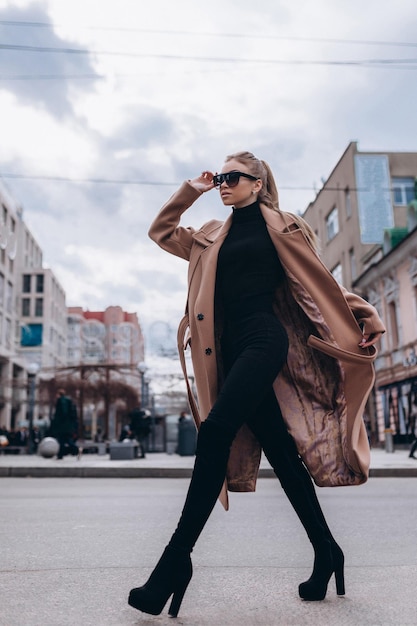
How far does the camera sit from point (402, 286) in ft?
90.7

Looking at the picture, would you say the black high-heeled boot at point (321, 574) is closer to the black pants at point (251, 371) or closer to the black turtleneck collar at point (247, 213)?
the black pants at point (251, 371)

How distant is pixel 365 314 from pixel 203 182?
941 mm

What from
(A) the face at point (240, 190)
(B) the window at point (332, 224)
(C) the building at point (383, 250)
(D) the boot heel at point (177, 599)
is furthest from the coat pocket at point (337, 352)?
(B) the window at point (332, 224)

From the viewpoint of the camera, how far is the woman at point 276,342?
278 centimetres

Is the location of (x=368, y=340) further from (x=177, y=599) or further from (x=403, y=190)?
(x=403, y=190)

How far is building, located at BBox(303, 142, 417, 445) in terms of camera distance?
26.9 meters

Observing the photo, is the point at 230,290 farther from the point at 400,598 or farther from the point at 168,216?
the point at 400,598

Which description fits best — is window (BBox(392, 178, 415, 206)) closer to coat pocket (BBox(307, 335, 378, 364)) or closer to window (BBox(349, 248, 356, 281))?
window (BBox(349, 248, 356, 281))

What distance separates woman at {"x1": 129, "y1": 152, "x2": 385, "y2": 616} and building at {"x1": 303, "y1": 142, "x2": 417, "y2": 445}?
19073 millimetres

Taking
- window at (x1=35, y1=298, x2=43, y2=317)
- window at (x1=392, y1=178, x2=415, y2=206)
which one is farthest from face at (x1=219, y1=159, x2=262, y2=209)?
window at (x1=35, y1=298, x2=43, y2=317)

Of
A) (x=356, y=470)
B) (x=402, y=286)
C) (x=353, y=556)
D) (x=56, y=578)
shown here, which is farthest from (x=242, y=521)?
(x=402, y=286)

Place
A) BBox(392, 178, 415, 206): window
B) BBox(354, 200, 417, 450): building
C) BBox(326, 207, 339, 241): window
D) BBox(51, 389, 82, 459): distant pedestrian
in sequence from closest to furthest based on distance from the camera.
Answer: BBox(51, 389, 82, 459): distant pedestrian → BBox(354, 200, 417, 450): building → BBox(392, 178, 415, 206): window → BBox(326, 207, 339, 241): window

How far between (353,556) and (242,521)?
182 centimetres

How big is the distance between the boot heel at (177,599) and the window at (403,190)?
34.1 m
